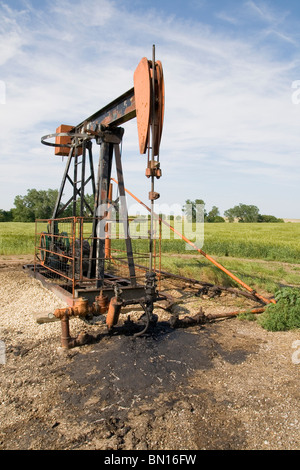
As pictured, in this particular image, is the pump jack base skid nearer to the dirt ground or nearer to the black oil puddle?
the dirt ground

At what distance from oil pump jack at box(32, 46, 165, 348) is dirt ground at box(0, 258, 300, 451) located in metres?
0.44

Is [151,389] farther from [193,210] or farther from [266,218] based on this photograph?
[266,218]

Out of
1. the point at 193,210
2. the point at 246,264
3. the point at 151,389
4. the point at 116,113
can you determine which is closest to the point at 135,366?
the point at 151,389

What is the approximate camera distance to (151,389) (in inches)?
129

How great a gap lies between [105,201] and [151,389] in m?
3.46

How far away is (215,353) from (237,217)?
80.0 meters

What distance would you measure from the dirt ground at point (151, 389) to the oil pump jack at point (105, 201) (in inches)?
17.2

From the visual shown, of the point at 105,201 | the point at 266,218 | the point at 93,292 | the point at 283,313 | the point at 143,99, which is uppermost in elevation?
the point at 266,218

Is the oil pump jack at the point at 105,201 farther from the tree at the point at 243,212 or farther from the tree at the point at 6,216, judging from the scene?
the tree at the point at 243,212

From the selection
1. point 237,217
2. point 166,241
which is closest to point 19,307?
point 166,241

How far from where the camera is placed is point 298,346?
4531 mm

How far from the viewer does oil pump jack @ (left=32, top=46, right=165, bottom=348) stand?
14.2 feet

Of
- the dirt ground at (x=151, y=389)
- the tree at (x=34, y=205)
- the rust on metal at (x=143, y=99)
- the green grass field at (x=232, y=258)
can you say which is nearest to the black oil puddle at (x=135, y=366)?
the dirt ground at (x=151, y=389)

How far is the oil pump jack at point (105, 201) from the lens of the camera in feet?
14.2
